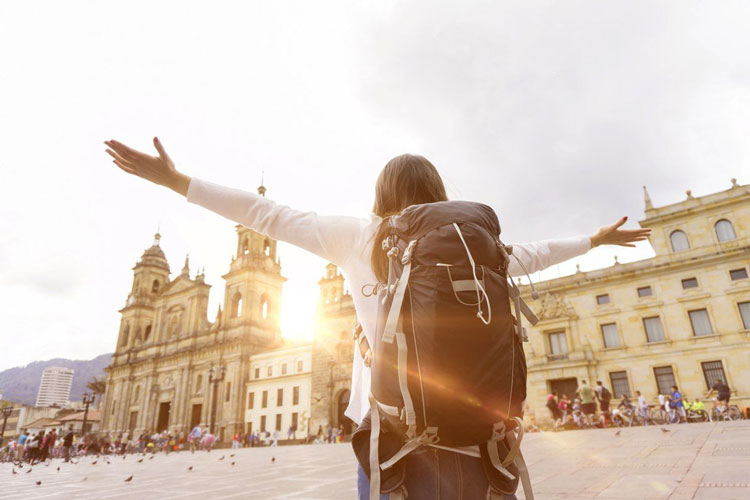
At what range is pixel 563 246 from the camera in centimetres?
215

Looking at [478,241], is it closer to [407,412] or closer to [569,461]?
[407,412]

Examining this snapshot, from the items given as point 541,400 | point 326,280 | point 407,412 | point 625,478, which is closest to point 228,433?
point 326,280

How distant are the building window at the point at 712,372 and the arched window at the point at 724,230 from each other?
308 inches

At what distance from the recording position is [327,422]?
31.6 m

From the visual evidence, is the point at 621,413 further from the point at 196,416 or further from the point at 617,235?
the point at 196,416

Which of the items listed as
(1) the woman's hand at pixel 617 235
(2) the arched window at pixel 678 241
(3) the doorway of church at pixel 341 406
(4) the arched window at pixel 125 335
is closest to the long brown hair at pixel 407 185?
(1) the woman's hand at pixel 617 235

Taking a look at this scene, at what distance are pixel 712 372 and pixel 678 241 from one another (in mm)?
8356

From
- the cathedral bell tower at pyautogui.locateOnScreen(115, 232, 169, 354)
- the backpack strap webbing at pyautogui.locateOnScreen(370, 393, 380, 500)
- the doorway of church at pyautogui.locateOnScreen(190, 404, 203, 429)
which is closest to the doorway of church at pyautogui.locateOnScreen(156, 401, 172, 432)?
the doorway of church at pyautogui.locateOnScreen(190, 404, 203, 429)

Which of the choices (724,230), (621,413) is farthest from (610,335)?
(621,413)

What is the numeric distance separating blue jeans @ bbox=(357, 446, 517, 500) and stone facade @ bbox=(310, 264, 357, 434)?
31114mm

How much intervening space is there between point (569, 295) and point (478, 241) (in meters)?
30.2

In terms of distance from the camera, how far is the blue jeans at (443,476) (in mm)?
1196

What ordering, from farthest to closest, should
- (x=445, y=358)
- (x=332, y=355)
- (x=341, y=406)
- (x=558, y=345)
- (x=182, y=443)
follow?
(x=182, y=443)
(x=332, y=355)
(x=341, y=406)
(x=558, y=345)
(x=445, y=358)

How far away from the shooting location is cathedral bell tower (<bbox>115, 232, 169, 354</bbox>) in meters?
54.6
